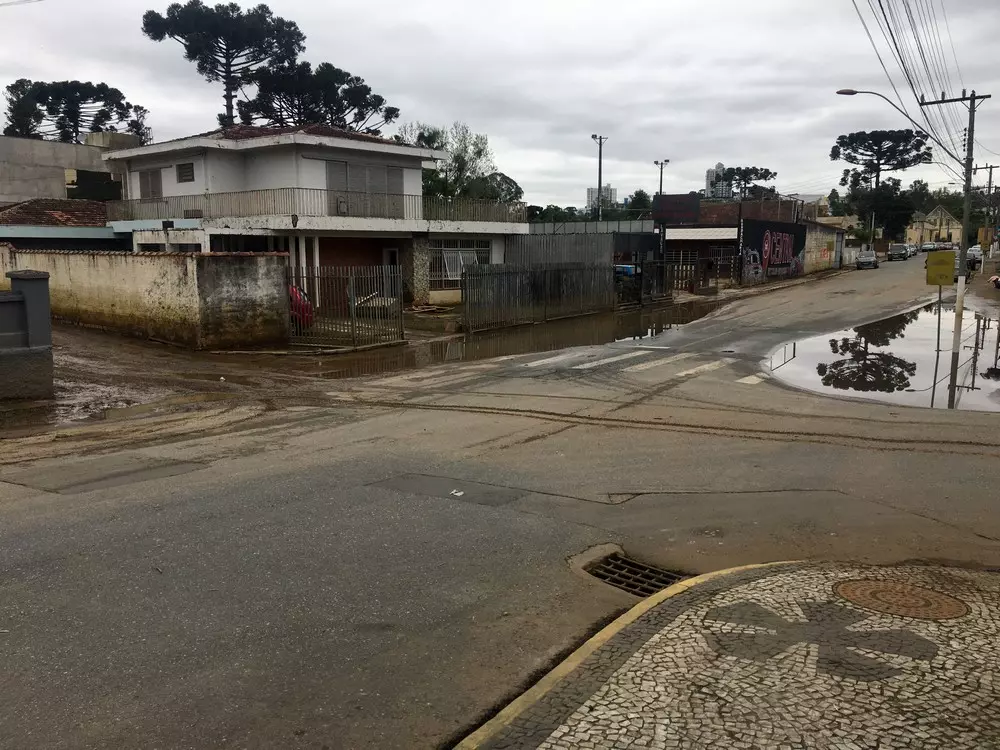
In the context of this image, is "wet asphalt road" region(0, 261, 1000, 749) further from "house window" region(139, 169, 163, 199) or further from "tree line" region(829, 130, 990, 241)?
"tree line" region(829, 130, 990, 241)

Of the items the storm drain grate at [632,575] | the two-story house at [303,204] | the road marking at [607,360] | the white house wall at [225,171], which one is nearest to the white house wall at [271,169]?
the two-story house at [303,204]

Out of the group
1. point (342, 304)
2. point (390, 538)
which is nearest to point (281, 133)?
point (342, 304)

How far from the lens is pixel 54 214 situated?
104ft

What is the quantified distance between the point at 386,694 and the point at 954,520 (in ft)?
18.1

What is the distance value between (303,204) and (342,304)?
8.17 metres

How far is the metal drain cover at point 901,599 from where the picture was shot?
4.93 metres

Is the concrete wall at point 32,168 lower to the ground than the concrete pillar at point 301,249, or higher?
higher

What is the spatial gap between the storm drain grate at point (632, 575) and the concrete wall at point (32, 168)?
4438cm

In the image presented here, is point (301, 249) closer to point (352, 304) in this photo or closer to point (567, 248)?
point (352, 304)

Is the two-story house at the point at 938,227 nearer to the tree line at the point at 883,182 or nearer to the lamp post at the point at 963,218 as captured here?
the tree line at the point at 883,182

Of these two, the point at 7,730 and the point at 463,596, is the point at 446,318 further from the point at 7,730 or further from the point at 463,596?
the point at 7,730

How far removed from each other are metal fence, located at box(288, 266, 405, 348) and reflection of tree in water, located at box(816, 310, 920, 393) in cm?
1051

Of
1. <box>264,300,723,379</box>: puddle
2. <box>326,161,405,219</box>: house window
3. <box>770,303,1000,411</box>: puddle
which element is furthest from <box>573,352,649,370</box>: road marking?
<box>326,161,405,219</box>: house window

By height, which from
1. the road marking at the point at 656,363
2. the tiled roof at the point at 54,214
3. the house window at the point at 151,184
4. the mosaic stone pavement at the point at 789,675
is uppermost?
the house window at the point at 151,184
